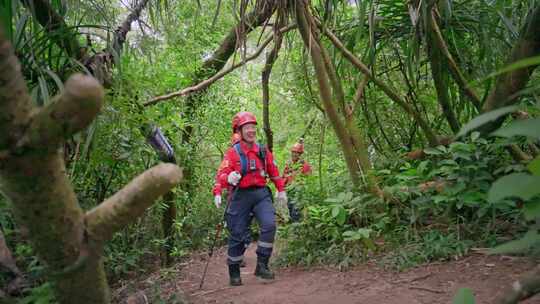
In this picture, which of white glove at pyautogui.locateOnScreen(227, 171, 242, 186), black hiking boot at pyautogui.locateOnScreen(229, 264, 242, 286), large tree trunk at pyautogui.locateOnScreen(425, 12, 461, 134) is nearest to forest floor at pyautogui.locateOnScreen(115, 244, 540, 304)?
black hiking boot at pyautogui.locateOnScreen(229, 264, 242, 286)

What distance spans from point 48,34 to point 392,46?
11.3ft

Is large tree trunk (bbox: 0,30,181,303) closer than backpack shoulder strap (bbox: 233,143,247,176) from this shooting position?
Yes

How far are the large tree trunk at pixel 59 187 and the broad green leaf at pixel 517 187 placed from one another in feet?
1.44

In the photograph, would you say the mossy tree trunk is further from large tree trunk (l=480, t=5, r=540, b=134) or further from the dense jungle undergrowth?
large tree trunk (l=480, t=5, r=540, b=134)

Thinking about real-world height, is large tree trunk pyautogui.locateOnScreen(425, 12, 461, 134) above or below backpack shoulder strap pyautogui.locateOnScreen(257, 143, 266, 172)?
above

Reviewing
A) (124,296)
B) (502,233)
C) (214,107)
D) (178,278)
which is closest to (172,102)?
(214,107)

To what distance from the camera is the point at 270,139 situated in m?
6.32

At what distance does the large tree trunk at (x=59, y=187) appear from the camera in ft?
1.99

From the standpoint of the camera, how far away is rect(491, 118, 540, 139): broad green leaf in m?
0.55

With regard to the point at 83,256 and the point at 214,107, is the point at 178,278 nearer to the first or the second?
the point at 214,107

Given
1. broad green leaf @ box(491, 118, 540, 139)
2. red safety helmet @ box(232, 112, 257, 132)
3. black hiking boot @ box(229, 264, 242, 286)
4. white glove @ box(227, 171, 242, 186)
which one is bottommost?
black hiking boot @ box(229, 264, 242, 286)

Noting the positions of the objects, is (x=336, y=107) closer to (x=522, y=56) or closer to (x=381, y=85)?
(x=381, y=85)

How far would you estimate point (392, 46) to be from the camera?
4828 millimetres

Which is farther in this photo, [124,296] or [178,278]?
[178,278]
